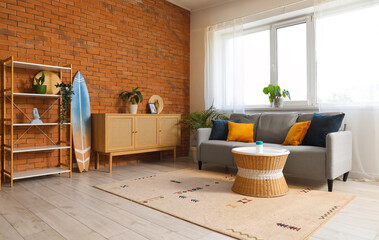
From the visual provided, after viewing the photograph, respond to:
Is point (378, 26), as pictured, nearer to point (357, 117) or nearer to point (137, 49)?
point (357, 117)

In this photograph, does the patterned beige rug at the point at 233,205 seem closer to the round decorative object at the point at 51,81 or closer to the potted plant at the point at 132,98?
the potted plant at the point at 132,98

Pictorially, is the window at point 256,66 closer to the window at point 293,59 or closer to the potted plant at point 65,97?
the window at point 293,59

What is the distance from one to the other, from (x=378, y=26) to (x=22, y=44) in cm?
438

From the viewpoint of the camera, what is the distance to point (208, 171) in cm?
390

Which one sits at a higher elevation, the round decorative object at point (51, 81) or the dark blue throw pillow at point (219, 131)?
the round decorative object at point (51, 81)

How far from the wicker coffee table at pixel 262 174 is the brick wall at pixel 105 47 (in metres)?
2.45

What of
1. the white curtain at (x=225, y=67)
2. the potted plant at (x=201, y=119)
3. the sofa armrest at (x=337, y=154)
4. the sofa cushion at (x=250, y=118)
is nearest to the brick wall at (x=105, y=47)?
the potted plant at (x=201, y=119)

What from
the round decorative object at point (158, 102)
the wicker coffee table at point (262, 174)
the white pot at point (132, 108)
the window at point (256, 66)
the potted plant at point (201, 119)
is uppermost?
the window at point (256, 66)

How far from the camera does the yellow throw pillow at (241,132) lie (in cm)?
387

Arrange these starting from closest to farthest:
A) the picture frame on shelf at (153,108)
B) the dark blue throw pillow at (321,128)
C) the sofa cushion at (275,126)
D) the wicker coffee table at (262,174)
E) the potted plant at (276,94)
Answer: the wicker coffee table at (262,174) → the dark blue throw pillow at (321,128) → the sofa cushion at (275,126) → the potted plant at (276,94) → the picture frame on shelf at (153,108)

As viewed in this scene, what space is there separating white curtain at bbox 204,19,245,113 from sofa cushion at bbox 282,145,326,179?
1680mm

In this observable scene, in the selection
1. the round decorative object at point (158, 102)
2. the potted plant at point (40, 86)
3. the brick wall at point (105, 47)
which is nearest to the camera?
the potted plant at point (40, 86)

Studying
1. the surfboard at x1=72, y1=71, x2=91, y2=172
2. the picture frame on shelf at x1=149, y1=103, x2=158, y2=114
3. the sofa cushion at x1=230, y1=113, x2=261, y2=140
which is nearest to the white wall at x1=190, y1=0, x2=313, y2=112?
the picture frame on shelf at x1=149, y1=103, x2=158, y2=114

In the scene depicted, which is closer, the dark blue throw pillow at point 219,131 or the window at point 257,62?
the dark blue throw pillow at point 219,131
